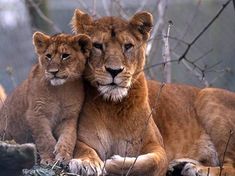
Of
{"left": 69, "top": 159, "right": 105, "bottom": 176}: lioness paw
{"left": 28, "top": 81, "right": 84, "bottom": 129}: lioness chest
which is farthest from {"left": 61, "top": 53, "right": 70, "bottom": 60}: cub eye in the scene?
{"left": 69, "top": 159, "right": 105, "bottom": 176}: lioness paw

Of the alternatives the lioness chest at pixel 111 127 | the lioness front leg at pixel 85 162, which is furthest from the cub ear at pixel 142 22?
the lioness front leg at pixel 85 162

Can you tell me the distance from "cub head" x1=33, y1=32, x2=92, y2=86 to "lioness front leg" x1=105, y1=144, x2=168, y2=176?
65 centimetres

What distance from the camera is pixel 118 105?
782 centimetres

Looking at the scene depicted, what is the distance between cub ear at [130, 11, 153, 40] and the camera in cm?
786

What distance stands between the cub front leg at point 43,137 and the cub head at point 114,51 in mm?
461

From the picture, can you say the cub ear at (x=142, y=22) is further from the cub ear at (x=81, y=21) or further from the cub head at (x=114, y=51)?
the cub ear at (x=81, y=21)

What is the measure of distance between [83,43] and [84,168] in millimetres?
885

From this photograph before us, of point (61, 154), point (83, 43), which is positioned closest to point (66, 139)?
point (61, 154)

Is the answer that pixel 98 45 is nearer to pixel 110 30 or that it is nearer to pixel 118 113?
pixel 110 30

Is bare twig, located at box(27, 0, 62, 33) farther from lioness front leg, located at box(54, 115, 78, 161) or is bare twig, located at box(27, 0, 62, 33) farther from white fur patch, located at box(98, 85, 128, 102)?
lioness front leg, located at box(54, 115, 78, 161)

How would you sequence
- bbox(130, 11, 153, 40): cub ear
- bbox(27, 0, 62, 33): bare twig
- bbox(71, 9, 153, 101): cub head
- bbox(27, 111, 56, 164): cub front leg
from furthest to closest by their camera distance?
bbox(27, 0, 62, 33): bare twig, bbox(130, 11, 153, 40): cub ear, bbox(71, 9, 153, 101): cub head, bbox(27, 111, 56, 164): cub front leg

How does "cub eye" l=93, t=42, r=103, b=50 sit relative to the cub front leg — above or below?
above

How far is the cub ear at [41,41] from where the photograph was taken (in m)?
7.56

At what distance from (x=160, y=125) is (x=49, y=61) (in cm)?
130
